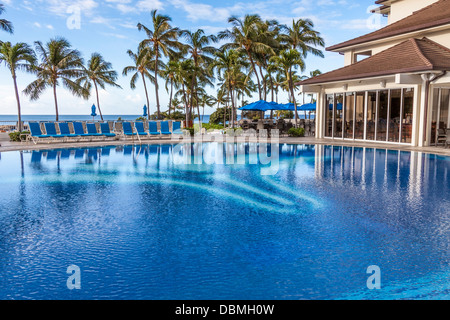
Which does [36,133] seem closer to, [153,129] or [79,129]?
[79,129]

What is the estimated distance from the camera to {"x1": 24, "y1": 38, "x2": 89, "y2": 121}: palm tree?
28453 mm

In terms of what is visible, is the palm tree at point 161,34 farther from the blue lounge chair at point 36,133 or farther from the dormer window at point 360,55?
the dormer window at point 360,55

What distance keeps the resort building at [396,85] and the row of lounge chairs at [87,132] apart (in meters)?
8.56

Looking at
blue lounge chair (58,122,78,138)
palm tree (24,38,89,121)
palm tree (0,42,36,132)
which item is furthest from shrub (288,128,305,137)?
palm tree (24,38,89,121)

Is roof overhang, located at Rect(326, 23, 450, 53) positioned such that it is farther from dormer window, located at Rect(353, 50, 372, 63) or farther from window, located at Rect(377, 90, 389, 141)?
window, located at Rect(377, 90, 389, 141)

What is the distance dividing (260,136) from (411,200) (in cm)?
1630

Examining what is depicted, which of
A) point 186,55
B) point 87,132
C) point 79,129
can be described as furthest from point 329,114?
point 186,55

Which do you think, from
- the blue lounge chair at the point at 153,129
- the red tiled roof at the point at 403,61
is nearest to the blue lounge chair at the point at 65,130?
the blue lounge chair at the point at 153,129

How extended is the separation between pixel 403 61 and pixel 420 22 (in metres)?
3.72

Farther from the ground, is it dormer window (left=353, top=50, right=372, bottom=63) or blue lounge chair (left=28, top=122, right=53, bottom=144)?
dormer window (left=353, top=50, right=372, bottom=63)

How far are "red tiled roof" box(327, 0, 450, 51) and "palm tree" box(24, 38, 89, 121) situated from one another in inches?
766

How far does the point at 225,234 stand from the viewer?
5543 millimetres

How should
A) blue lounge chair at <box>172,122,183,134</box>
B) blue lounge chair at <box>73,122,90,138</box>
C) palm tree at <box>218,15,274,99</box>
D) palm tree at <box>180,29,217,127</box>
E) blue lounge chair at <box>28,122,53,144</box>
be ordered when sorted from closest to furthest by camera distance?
blue lounge chair at <box>28,122,53,144</box>, blue lounge chair at <box>73,122,90,138</box>, blue lounge chair at <box>172,122,183,134</box>, palm tree at <box>218,15,274,99</box>, palm tree at <box>180,29,217,127</box>

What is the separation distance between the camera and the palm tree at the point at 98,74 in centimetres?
4156
